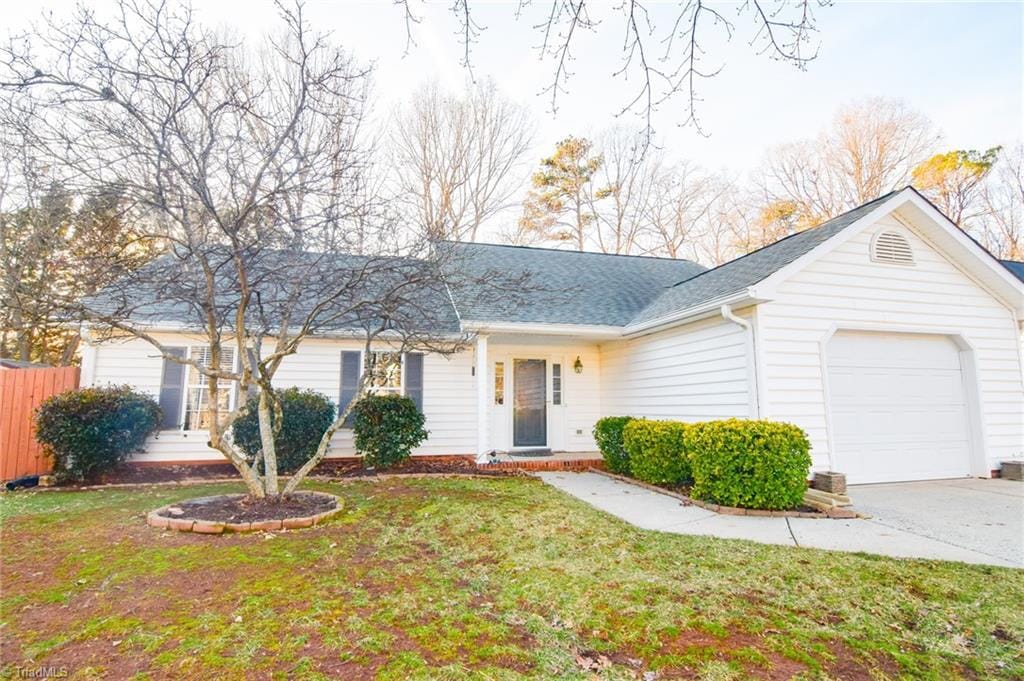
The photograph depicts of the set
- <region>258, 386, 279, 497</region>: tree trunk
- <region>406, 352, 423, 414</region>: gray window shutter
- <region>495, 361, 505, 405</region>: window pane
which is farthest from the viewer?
<region>495, 361, 505, 405</region>: window pane

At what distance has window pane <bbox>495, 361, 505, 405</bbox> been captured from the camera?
417 inches

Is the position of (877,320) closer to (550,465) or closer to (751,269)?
(751,269)

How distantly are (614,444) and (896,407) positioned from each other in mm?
4450

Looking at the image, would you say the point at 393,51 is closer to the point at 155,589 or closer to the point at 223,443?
the point at 155,589

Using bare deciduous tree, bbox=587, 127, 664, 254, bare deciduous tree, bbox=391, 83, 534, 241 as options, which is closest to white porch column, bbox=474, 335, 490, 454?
bare deciduous tree, bbox=391, 83, 534, 241

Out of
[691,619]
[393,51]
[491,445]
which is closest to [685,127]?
[393,51]

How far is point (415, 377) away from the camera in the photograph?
9.88 meters

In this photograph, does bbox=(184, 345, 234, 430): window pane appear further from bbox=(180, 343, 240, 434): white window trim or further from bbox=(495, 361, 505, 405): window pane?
bbox=(495, 361, 505, 405): window pane

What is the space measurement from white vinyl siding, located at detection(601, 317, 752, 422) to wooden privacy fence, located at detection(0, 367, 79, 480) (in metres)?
10.2

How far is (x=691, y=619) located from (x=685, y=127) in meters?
3.17

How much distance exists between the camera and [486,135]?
17953 millimetres

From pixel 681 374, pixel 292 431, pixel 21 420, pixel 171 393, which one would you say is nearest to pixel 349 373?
pixel 292 431

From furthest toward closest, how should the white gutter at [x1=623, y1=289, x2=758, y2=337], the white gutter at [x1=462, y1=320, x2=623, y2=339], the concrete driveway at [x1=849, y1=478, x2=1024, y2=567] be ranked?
1. the white gutter at [x1=462, y1=320, x2=623, y2=339]
2. the white gutter at [x1=623, y1=289, x2=758, y2=337]
3. the concrete driveway at [x1=849, y1=478, x2=1024, y2=567]

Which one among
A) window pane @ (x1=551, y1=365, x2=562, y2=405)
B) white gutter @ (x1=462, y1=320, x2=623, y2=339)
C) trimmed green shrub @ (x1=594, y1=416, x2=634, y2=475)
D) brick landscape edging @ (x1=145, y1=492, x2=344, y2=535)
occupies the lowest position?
brick landscape edging @ (x1=145, y1=492, x2=344, y2=535)
